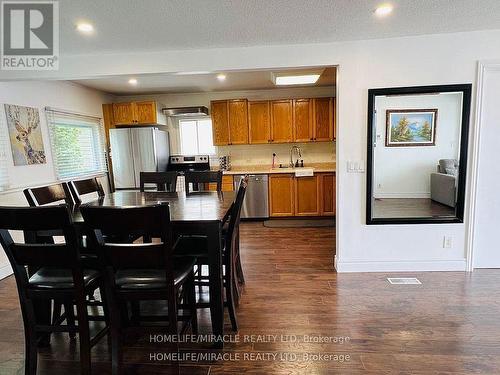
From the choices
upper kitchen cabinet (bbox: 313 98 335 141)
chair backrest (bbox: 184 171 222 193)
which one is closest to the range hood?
upper kitchen cabinet (bbox: 313 98 335 141)

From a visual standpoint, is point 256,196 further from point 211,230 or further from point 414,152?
point 211,230

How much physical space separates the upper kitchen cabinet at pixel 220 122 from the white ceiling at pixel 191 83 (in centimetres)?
28

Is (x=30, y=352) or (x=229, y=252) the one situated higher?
(x=229, y=252)

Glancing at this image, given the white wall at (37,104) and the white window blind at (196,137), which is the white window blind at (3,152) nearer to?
the white wall at (37,104)

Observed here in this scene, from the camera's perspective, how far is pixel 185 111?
5121 mm

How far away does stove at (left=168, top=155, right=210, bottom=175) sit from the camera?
546 cm

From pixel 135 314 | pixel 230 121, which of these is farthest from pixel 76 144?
pixel 135 314

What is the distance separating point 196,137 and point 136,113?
3.80 feet

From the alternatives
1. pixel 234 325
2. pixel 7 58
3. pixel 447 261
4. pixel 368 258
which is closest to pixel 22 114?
pixel 7 58

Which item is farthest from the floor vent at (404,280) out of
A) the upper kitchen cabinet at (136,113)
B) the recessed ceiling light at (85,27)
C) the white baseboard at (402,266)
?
the upper kitchen cabinet at (136,113)

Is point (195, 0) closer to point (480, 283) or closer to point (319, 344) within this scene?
point (319, 344)

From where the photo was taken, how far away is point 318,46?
114 inches

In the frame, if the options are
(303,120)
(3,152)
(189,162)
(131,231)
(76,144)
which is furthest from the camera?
(189,162)

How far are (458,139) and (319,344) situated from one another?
2.40m
